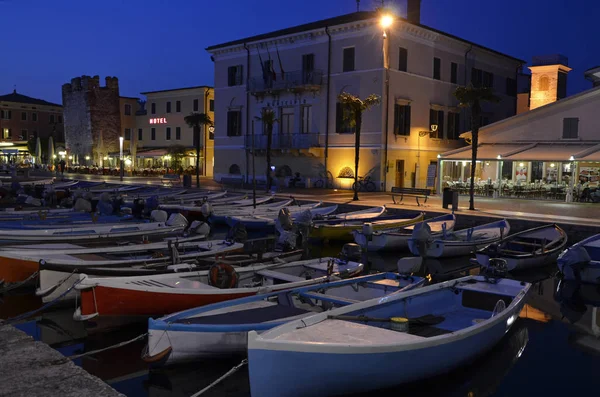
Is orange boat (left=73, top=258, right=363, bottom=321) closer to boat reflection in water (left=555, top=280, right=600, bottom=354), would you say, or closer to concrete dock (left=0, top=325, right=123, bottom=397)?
concrete dock (left=0, top=325, right=123, bottom=397)

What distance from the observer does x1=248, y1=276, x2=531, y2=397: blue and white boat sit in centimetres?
615

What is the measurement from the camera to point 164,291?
31.7ft

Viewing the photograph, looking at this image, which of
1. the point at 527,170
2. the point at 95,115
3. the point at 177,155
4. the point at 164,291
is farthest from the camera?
the point at 95,115

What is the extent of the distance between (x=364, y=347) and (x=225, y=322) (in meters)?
2.58

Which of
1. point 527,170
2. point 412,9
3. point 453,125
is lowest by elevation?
point 527,170

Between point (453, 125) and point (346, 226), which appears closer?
point (346, 226)

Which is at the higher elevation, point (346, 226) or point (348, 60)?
point (348, 60)

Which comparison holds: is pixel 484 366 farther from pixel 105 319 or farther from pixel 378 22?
pixel 378 22

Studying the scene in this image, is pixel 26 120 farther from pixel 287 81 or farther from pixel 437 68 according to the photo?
pixel 437 68

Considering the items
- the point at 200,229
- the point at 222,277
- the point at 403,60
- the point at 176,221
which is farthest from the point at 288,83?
the point at 222,277

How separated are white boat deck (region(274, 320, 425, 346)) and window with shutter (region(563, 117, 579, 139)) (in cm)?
2669

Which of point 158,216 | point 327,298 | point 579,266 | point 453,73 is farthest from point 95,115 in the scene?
point 327,298

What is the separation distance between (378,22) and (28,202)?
70.2 ft

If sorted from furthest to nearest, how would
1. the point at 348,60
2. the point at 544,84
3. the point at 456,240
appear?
the point at 544,84 → the point at 348,60 → the point at 456,240
